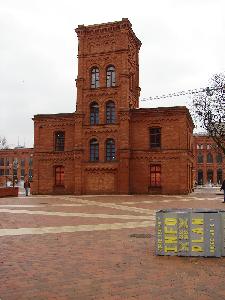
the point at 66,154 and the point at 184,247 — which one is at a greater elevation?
the point at 66,154

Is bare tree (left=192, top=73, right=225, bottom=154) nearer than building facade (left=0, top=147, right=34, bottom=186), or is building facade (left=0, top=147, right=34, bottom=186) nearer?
bare tree (left=192, top=73, right=225, bottom=154)

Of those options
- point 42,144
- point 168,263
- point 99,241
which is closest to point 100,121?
point 42,144

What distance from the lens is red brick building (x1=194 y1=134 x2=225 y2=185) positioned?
79500 mm

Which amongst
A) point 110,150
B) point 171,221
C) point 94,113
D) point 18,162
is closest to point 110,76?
point 94,113

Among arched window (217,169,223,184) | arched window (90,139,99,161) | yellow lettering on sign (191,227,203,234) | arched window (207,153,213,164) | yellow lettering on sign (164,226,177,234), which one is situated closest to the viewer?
yellow lettering on sign (191,227,203,234)

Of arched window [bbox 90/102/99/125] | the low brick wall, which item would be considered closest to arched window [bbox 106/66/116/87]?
arched window [bbox 90/102/99/125]

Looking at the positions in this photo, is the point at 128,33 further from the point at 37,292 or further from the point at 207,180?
the point at 207,180

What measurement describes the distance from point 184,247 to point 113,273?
7.61 feet

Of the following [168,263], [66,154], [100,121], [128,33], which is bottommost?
[168,263]

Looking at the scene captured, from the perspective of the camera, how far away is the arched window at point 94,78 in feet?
128

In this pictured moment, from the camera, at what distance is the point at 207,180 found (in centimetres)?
8000

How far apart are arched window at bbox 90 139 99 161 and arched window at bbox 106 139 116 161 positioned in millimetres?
1088

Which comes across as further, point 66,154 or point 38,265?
point 66,154

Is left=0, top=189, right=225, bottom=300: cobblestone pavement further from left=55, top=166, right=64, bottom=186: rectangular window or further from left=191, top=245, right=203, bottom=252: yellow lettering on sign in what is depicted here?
left=55, top=166, right=64, bottom=186: rectangular window
